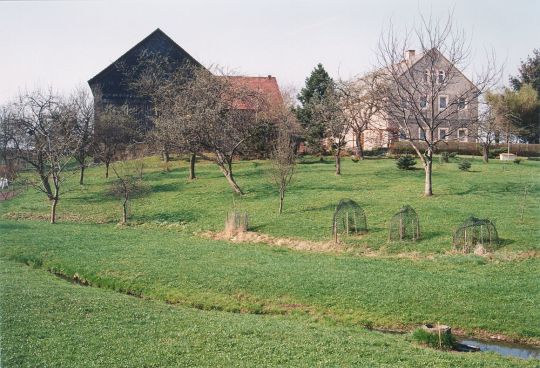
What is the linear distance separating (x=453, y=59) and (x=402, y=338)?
19.7 metres

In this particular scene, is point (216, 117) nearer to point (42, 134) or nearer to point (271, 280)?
point (42, 134)

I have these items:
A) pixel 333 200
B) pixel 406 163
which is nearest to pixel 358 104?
pixel 406 163

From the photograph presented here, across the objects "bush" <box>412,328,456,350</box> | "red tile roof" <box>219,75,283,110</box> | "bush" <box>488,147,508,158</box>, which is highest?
"red tile roof" <box>219,75,283,110</box>

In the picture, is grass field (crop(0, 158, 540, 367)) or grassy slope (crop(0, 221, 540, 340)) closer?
grass field (crop(0, 158, 540, 367))

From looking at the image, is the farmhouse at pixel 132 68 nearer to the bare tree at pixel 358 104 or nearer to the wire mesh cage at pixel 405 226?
the bare tree at pixel 358 104

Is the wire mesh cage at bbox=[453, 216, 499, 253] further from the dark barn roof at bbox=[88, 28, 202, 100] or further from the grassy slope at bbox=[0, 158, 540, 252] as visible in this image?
the dark barn roof at bbox=[88, 28, 202, 100]

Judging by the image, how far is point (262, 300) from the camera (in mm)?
15820

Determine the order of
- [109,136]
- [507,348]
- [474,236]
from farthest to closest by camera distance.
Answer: [109,136], [474,236], [507,348]

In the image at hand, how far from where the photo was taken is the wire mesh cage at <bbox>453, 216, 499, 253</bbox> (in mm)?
19812

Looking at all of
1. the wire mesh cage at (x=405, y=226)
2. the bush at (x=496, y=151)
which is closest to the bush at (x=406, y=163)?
the wire mesh cage at (x=405, y=226)

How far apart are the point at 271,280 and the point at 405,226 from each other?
7467 millimetres

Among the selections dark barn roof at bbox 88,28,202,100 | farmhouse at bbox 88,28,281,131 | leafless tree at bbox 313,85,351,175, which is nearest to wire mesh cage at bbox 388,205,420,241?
leafless tree at bbox 313,85,351,175

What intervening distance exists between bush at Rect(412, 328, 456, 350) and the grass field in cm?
28

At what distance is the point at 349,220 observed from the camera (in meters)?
23.8
